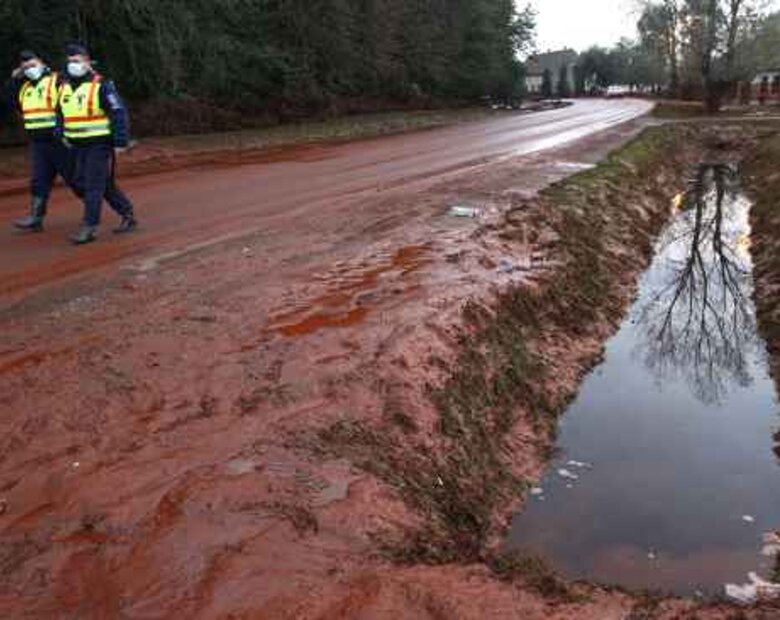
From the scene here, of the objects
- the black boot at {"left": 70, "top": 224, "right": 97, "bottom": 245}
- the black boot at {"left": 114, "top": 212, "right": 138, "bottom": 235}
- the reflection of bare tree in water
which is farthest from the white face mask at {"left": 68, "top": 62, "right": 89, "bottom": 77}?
the reflection of bare tree in water

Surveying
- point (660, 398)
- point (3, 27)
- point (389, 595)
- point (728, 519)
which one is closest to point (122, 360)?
point (389, 595)

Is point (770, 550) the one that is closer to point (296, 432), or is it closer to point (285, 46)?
point (296, 432)

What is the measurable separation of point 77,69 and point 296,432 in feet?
17.1

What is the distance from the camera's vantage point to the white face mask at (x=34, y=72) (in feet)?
28.9

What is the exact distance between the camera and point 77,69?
7.99 m

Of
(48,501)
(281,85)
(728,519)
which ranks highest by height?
(281,85)

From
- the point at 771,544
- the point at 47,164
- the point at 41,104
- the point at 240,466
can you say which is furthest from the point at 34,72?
the point at 771,544

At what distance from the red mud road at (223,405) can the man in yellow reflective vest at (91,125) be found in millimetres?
499

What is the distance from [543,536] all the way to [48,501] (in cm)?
308

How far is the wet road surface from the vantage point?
7.86 metres

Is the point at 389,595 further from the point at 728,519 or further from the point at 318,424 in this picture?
the point at 728,519

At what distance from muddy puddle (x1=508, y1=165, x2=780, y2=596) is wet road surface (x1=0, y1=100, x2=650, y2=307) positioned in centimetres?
428

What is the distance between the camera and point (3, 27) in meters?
17.4

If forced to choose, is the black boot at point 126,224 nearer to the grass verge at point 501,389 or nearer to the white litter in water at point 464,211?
the white litter in water at point 464,211
